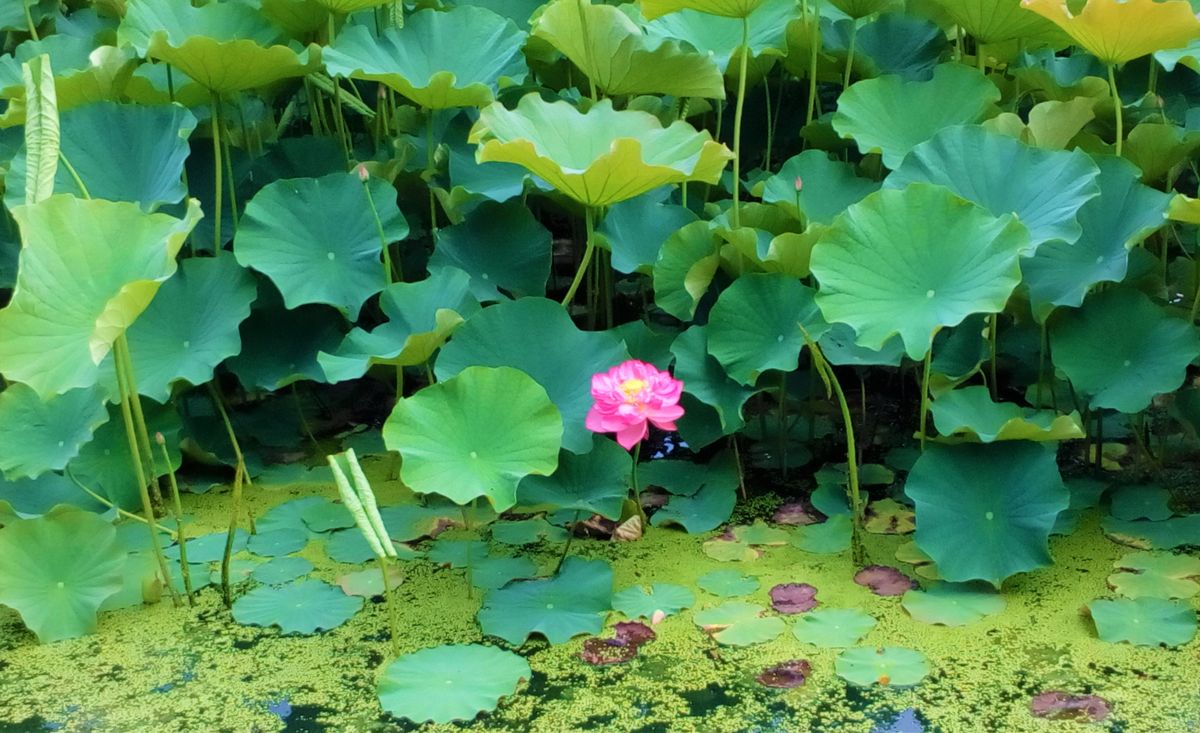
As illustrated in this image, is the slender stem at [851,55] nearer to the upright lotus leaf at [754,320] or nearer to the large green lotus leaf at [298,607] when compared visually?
the upright lotus leaf at [754,320]

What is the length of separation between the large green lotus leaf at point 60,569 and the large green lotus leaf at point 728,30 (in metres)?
1.49

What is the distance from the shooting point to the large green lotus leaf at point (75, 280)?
Answer: 184cm

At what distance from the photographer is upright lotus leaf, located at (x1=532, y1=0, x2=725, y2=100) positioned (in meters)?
2.35

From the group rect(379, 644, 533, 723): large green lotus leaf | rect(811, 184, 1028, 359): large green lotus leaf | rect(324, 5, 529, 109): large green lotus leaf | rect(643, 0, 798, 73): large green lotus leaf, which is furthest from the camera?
rect(643, 0, 798, 73): large green lotus leaf

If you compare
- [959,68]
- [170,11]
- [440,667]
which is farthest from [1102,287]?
[170,11]

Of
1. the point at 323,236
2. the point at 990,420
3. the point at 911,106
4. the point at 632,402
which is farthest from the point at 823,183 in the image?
the point at 323,236

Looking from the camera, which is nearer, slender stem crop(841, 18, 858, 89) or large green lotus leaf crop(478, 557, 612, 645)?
large green lotus leaf crop(478, 557, 612, 645)

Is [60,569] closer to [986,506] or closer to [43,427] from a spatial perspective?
[43,427]

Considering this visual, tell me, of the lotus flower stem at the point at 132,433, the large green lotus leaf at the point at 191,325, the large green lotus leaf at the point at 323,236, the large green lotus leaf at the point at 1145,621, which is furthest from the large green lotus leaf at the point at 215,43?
the large green lotus leaf at the point at 1145,621

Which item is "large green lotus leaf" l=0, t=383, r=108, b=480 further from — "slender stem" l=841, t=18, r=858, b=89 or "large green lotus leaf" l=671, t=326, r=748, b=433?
"slender stem" l=841, t=18, r=858, b=89

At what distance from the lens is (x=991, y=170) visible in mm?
2230

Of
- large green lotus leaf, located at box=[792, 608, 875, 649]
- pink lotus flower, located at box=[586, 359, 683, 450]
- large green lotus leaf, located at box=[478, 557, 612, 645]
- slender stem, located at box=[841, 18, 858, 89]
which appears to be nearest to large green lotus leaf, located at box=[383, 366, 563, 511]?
pink lotus flower, located at box=[586, 359, 683, 450]

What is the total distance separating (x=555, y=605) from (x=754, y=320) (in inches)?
25.2

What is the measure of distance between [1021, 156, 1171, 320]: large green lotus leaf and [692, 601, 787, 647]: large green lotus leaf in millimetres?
749
